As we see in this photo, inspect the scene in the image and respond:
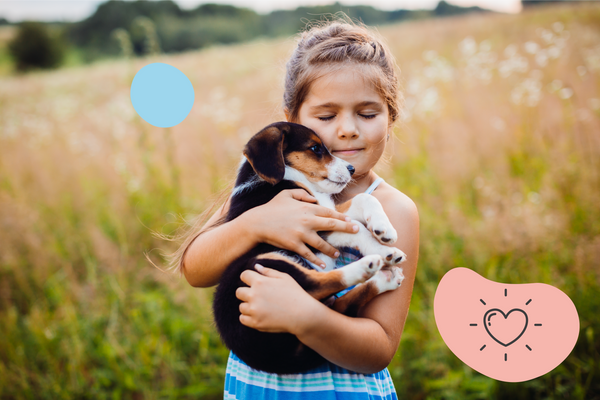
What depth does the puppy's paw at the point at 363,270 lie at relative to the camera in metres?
1.49

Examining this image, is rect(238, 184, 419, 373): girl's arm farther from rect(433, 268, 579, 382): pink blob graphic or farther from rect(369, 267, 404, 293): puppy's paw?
rect(433, 268, 579, 382): pink blob graphic

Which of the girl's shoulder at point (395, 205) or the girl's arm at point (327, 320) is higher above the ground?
the girl's shoulder at point (395, 205)

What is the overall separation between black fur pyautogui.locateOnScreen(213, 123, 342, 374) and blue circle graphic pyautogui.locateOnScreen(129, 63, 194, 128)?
100cm

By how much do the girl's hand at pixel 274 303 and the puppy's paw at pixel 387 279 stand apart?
14.4 inches

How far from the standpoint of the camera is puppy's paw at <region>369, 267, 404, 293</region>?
1.60 m

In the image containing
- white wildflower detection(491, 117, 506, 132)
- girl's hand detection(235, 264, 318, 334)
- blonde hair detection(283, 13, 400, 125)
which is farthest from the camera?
white wildflower detection(491, 117, 506, 132)

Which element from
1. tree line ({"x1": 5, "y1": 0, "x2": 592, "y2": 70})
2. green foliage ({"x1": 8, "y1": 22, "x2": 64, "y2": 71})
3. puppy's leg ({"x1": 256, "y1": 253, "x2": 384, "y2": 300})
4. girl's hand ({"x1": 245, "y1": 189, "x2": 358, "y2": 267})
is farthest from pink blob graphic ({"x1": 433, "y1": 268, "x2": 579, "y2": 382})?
green foliage ({"x1": 8, "y1": 22, "x2": 64, "y2": 71})

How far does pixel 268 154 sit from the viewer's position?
5.94ft

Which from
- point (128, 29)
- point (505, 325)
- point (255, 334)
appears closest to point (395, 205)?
point (505, 325)

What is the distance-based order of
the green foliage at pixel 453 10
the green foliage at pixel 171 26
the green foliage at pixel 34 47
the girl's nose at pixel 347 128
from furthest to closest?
1. the green foliage at pixel 171 26
2. the green foliage at pixel 34 47
3. the green foliage at pixel 453 10
4. the girl's nose at pixel 347 128

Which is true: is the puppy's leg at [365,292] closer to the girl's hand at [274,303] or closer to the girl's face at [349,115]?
the girl's hand at [274,303]

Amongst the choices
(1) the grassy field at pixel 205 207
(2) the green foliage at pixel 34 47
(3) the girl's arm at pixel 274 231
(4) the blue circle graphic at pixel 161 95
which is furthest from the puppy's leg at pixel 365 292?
(2) the green foliage at pixel 34 47

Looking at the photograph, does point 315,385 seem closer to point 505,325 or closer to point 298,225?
point 298,225

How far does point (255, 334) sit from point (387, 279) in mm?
632
